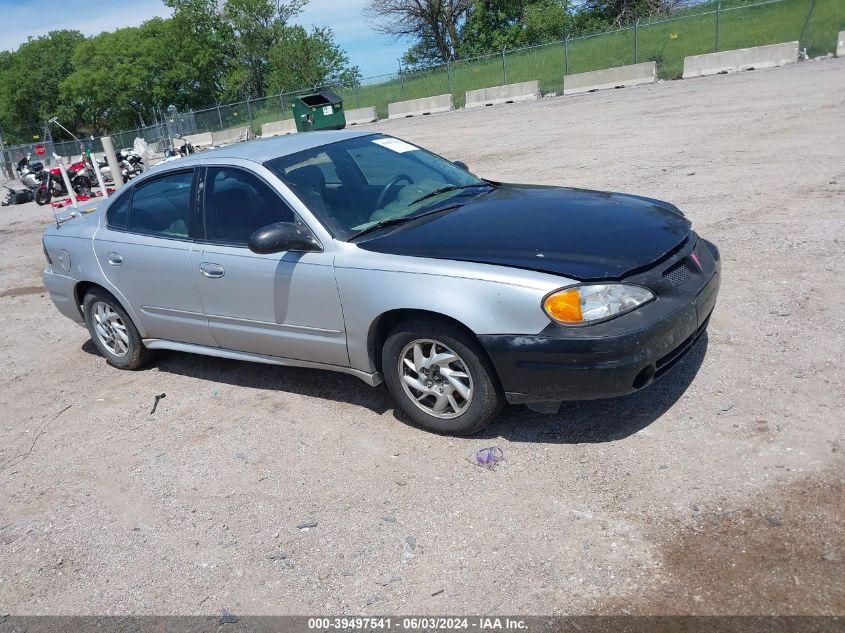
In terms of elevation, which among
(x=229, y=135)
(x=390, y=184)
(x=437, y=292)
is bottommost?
(x=229, y=135)

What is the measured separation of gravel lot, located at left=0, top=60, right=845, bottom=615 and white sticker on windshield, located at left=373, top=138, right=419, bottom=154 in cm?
173

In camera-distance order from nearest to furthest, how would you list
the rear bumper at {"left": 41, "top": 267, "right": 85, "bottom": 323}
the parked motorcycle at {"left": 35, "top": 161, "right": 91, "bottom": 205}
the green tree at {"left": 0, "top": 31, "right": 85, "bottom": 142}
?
the rear bumper at {"left": 41, "top": 267, "right": 85, "bottom": 323} < the parked motorcycle at {"left": 35, "top": 161, "right": 91, "bottom": 205} < the green tree at {"left": 0, "top": 31, "right": 85, "bottom": 142}

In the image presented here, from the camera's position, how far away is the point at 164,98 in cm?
7812

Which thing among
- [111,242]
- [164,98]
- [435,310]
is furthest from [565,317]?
[164,98]

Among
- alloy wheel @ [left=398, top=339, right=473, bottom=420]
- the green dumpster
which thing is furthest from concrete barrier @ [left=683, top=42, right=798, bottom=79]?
alloy wheel @ [left=398, top=339, right=473, bottom=420]

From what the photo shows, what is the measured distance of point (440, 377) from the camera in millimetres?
4113

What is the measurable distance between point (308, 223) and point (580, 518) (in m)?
2.32

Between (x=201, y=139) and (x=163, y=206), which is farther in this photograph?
(x=201, y=139)

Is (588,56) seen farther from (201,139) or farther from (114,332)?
(114,332)

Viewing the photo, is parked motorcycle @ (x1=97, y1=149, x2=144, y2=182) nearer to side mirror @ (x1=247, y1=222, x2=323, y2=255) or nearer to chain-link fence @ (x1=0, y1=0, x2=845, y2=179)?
chain-link fence @ (x1=0, y1=0, x2=845, y2=179)

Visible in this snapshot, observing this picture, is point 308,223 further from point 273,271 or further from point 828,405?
point 828,405

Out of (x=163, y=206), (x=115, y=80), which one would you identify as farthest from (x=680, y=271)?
(x=115, y=80)

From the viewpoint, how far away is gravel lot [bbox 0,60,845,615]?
3.04m

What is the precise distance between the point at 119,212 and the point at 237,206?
4.62ft
